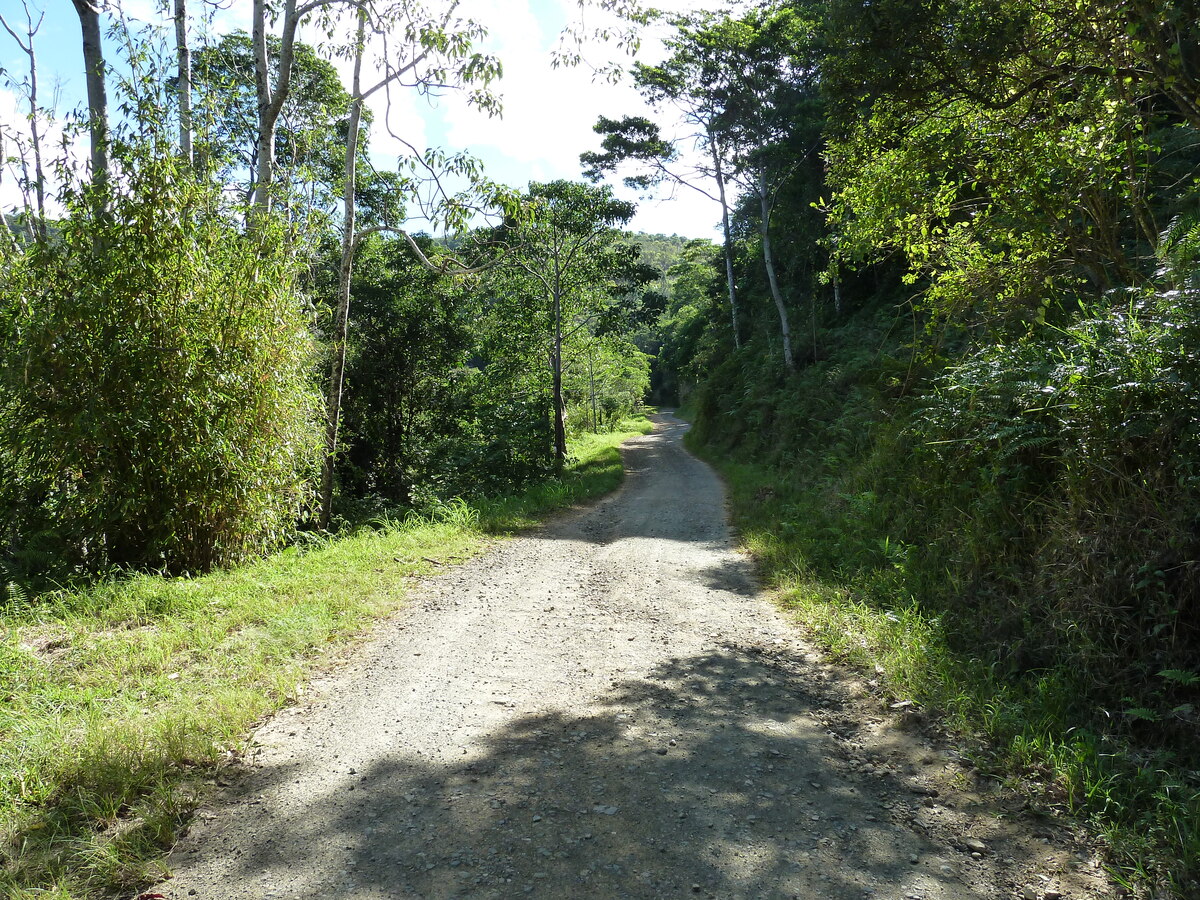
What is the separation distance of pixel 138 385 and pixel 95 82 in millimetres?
3868

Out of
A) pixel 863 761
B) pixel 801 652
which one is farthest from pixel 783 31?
pixel 863 761

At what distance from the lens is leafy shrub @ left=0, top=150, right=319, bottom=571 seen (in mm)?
6902

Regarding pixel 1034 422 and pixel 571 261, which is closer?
pixel 1034 422

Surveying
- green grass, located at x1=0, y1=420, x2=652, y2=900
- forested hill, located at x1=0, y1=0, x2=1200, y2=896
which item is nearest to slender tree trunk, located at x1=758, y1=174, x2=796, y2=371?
forested hill, located at x1=0, y1=0, x2=1200, y2=896

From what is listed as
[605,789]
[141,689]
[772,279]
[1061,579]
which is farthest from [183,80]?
[772,279]

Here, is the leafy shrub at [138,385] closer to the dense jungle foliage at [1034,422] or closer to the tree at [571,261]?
the dense jungle foliage at [1034,422]

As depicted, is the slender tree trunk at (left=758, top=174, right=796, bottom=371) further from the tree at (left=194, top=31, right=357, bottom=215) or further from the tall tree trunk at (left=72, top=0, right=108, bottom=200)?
the tall tree trunk at (left=72, top=0, right=108, bottom=200)

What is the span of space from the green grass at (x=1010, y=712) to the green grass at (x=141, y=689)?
14.0 feet

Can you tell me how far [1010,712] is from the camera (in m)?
4.15

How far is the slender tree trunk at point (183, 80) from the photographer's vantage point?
27.4 ft

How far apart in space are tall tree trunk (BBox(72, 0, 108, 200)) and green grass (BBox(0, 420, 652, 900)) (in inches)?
192

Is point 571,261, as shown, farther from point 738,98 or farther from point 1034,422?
point 1034,422

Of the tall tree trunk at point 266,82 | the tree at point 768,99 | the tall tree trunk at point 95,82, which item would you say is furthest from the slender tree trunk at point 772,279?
the tall tree trunk at point 95,82

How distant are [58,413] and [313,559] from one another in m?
3.00
